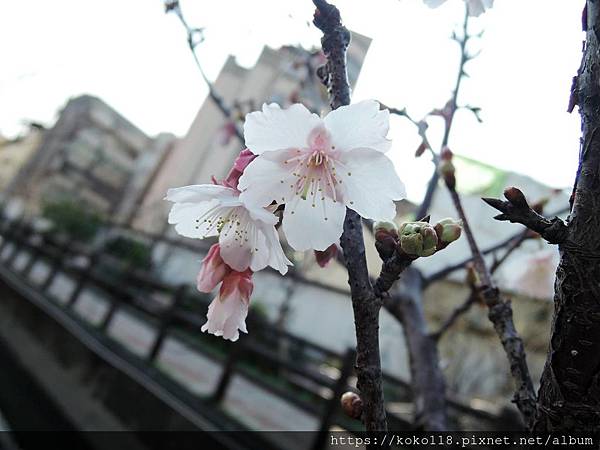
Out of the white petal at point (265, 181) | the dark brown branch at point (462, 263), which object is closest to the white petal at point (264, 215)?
the white petal at point (265, 181)

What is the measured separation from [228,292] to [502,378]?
7.28 metres

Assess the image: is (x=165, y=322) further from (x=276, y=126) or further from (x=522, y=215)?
(x=522, y=215)

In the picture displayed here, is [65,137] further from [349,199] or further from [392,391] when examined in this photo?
[349,199]

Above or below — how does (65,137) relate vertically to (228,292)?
above

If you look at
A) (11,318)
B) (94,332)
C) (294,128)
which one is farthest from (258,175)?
(11,318)

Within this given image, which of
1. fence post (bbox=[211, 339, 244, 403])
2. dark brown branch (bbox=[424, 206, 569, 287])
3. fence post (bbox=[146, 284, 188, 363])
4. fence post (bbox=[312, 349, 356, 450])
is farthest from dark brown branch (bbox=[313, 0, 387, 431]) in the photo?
fence post (bbox=[146, 284, 188, 363])

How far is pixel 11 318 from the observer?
205 inches

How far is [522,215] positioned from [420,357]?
0.85m

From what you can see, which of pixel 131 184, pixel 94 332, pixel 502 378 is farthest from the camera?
pixel 131 184

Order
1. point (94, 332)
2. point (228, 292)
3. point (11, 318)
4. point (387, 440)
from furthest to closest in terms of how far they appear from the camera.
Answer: point (11, 318), point (94, 332), point (228, 292), point (387, 440)

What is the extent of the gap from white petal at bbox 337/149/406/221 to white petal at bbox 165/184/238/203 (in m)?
0.17

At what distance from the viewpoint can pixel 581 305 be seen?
49cm

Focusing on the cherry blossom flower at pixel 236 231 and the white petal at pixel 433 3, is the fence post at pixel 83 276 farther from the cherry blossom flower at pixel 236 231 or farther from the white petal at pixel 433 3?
the white petal at pixel 433 3

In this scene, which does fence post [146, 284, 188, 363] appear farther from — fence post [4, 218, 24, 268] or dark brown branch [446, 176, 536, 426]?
fence post [4, 218, 24, 268]
